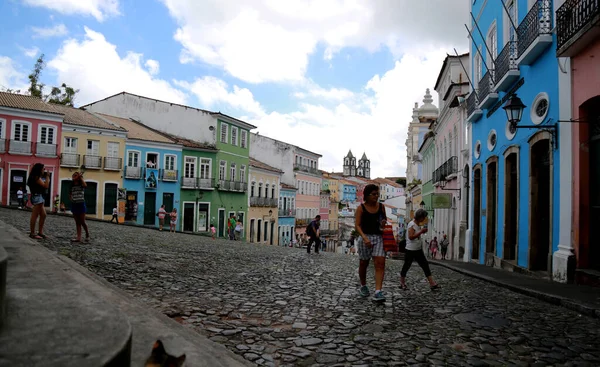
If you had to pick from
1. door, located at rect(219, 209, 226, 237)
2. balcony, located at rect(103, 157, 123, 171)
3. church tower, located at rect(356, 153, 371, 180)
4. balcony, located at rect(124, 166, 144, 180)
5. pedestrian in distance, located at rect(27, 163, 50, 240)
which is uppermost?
church tower, located at rect(356, 153, 371, 180)

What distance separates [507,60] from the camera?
12656mm

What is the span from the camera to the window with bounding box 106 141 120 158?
3481 centimetres

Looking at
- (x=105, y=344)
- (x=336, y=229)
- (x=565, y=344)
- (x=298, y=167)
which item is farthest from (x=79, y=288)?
(x=336, y=229)

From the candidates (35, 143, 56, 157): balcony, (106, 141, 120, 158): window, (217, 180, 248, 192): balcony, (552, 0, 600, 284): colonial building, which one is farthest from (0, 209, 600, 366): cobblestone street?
(217, 180, 248, 192): balcony

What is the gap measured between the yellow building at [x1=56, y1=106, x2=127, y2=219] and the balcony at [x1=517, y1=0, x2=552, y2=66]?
29767 mm

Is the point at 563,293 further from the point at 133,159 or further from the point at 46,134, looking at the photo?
the point at 133,159

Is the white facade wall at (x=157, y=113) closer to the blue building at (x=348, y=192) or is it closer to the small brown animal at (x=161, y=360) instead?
the small brown animal at (x=161, y=360)

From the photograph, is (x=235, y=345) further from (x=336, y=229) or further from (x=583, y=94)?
(x=336, y=229)

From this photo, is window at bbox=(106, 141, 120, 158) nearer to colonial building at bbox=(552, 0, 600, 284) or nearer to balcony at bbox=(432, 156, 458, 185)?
balcony at bbox=(432, 156, 458, 185)

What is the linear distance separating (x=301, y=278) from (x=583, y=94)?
6107 mm

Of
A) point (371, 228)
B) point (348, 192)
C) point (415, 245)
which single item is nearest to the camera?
point (371, 228)

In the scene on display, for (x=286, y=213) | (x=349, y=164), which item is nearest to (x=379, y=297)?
(x=286, y=213)

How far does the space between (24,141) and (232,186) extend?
16.4 meters

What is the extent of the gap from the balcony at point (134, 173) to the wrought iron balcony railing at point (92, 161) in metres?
2.07
